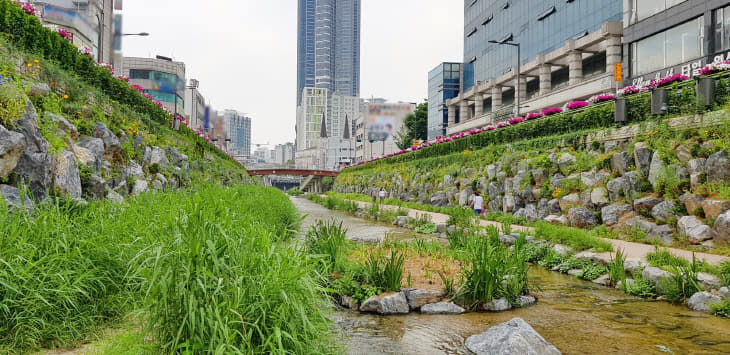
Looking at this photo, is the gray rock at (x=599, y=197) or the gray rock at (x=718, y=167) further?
the gray rock at (x=599, y=197)

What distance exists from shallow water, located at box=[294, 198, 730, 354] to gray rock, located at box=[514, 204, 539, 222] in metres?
8.62

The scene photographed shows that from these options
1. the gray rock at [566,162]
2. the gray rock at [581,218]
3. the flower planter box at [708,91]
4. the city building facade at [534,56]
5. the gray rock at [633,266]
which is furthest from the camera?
the city building facade at [534,56]

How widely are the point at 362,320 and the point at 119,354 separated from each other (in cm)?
338

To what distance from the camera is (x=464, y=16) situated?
216 ft

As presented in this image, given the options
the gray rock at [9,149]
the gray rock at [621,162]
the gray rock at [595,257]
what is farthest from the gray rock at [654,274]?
the gray rock at [9,149]

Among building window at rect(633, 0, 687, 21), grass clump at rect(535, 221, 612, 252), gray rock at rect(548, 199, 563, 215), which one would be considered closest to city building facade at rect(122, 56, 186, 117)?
building window at rect(633, 0, 687, 21)

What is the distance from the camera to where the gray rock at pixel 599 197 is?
42.2 ft

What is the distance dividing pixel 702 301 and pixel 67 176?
33.5 feet

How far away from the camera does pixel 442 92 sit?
69.5 meters

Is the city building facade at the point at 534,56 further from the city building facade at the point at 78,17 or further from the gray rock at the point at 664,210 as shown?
the city building facade at the point at 78,17

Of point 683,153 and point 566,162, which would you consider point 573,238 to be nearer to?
point 683,153

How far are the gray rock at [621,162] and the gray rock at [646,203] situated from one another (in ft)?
4.32

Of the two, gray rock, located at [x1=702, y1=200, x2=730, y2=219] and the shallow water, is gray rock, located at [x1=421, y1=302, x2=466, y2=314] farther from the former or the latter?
gray rock, located at [x1=702, y1=200, x2=730, y2=219]

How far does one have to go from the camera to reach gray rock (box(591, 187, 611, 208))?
12.9 m
